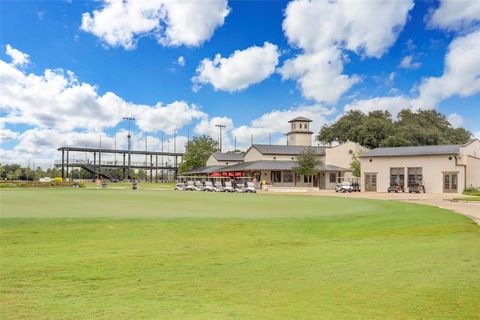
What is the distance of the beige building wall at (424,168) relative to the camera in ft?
197

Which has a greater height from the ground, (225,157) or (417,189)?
(225,157)

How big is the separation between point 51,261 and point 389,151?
64.6 metres

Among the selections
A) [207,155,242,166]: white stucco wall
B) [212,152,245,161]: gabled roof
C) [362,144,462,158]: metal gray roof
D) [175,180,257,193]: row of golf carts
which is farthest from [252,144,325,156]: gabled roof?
[362,144,462,158]: metal gray roof

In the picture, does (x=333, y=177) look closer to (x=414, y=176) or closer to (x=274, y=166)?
(x=274, y=166)

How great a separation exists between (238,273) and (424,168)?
59293mm

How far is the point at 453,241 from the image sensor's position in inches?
512

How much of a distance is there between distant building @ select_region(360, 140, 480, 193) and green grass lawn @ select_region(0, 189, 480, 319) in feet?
158

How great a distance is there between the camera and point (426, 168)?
62.6 meters

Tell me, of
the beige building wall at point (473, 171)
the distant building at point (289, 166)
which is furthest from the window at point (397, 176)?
the distant building at point (289, 166)

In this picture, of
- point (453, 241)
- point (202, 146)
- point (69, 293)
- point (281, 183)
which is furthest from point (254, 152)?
point (69, 293)

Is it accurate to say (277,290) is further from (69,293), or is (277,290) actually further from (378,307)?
→ (69,293)

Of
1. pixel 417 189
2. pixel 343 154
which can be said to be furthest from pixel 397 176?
pixel 343 154

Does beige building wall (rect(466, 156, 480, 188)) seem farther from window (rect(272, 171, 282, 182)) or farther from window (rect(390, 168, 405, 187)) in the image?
window (rect(272, 171, 282, 182))

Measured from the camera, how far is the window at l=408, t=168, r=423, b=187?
6328cm
